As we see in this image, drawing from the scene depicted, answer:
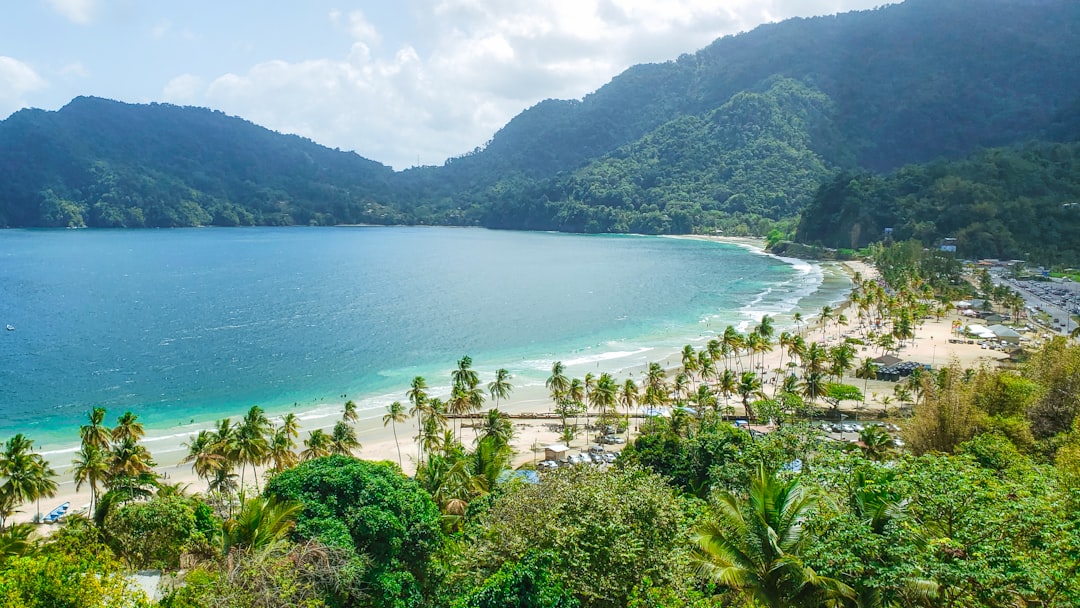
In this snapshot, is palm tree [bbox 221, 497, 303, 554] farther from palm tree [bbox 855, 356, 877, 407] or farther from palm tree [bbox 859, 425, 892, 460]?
palm tree [bbox 855, 356, 877, 407]

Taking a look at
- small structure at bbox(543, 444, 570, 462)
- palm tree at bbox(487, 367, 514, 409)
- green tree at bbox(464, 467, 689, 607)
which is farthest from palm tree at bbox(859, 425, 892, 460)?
palm tree at bbox(487, 367, 514, 409)

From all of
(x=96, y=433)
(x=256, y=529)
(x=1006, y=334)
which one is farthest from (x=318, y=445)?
(x=1006, y=334)

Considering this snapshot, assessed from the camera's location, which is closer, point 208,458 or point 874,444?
point 208,458

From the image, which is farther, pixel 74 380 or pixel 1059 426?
pixel 74 380

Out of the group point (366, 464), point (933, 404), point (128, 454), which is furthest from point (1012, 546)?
point (128, 454)

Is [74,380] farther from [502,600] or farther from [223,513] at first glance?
[502,600]

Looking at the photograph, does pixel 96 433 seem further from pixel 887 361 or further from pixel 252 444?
pixel 887 361

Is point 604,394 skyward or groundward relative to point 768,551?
groundward

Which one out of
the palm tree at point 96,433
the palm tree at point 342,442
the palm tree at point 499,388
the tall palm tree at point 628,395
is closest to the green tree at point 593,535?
the palm tree at point 342,442
